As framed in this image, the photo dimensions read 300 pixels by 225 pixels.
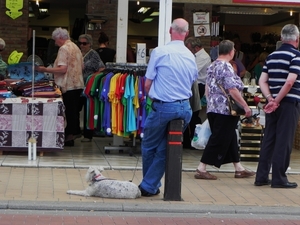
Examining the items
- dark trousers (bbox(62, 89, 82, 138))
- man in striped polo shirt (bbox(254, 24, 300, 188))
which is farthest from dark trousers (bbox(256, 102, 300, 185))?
dark trousers (bbox(62, 89, 82, 138))

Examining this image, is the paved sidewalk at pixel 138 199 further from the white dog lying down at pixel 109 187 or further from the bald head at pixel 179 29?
the bald head at pixel 179 29

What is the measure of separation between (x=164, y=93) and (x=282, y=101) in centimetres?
179

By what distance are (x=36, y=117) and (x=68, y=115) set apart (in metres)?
1.31

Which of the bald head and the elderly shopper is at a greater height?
the bald head

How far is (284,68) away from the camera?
29.5ft

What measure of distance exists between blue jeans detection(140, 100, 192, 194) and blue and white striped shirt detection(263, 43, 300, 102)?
1.46 meters

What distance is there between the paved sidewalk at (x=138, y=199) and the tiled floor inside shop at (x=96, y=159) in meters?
0.36

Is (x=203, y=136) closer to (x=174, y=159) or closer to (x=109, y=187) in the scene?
(x=174, y=159)

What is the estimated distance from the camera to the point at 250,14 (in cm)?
1772

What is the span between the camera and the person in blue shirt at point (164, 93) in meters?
7.98

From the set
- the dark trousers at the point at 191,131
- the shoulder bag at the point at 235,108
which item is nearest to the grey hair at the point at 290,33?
the shoulder bag at the point at 235,108

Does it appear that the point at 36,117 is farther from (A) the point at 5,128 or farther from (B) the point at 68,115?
(B) the point at 68,115

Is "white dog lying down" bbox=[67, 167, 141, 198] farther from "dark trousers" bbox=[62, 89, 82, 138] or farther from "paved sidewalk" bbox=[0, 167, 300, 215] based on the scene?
"dark trousers" bbox=[62, 89, 82, 138]

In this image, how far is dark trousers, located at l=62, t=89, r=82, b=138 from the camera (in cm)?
1187
